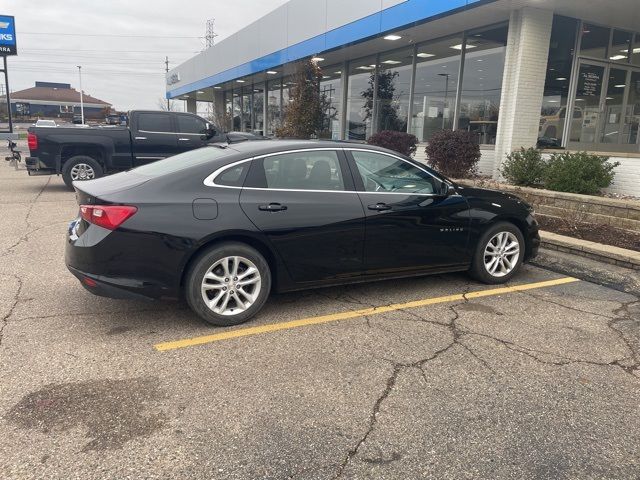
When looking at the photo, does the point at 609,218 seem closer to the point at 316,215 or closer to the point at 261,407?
the point at 316,215

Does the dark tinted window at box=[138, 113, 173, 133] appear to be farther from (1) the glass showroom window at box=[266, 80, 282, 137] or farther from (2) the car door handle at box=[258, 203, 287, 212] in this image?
(1) the glass showroom window at box=[266, 80, 282, 137]

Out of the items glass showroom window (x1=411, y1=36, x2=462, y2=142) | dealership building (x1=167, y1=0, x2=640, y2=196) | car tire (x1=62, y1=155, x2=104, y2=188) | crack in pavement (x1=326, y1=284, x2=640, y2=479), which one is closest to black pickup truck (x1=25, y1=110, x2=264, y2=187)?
car tire (x1=62, y1=155, x2=104, y2=188)

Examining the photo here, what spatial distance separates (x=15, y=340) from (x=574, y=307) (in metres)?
4.95

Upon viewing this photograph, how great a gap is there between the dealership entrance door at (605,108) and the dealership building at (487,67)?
0.09ft

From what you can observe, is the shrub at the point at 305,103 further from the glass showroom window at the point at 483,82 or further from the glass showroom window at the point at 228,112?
the glass showroom window at the point at 228,112

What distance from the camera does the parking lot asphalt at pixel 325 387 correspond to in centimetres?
261

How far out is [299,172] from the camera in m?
4.57

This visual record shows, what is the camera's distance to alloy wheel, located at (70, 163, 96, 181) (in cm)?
1143

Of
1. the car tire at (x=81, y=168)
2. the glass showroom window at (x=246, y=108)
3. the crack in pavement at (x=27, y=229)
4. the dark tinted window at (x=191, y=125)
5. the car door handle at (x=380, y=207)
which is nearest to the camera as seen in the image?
the car door handle at (x=380, y=207)

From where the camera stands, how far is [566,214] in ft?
25.8

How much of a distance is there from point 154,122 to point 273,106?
12903 millimetres

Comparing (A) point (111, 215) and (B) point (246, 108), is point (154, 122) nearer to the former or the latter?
(A) point (111, 215)

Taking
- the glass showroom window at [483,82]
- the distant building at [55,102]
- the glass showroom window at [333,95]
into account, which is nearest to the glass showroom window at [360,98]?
the glass showroom window at [333,95]

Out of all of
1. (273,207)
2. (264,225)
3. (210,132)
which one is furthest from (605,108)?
Result: (264,225)
